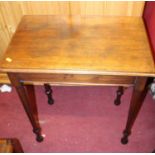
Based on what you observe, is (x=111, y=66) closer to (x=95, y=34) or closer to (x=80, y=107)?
(x=95, y=34)

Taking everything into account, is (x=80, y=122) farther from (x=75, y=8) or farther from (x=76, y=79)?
(x=75, y=8)

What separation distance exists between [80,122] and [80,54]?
67 cm

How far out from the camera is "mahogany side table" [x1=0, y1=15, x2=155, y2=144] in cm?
83

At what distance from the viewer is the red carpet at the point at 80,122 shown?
4.26ft

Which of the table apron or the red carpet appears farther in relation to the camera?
the red carpet

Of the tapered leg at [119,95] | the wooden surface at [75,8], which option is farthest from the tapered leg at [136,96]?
the wooden surface at [75,8]

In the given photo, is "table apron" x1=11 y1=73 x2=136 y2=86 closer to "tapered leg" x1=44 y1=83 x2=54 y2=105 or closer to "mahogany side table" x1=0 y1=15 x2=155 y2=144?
"mahogany side table" x1=0 y1=15 x2=155 y2=144

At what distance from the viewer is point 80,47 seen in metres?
0.92

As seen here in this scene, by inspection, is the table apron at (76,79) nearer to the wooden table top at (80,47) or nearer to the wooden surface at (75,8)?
the wooden table top at (80,47)

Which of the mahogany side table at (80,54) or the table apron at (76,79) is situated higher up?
the mahogany side table at (80,54)

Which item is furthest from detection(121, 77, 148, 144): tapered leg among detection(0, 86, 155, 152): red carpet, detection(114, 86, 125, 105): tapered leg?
detection(114, 86, 125, 105): tapered leg

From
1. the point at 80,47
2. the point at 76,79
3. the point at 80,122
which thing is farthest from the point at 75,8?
the point at 80,122

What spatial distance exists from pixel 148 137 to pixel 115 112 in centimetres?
27

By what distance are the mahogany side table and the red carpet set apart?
1.08 ft
